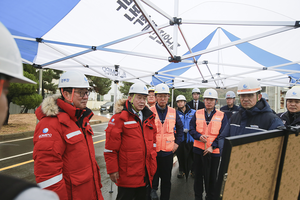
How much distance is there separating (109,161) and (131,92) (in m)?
1.07

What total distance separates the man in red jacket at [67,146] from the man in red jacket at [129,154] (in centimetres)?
47

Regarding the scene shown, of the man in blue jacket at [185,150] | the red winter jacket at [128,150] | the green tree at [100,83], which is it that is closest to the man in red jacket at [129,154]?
the red winter jacket at [128,150]

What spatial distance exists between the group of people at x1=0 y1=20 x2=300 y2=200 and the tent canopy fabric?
155cm

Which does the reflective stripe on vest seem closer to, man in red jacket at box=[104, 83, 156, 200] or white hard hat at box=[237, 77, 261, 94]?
man in red jacket at box=[104, 83, 156, 200]

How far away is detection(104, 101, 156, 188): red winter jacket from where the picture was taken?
2303 millimetres

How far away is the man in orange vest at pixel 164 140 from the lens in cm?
308

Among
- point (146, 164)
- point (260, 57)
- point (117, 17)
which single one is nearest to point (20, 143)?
point (117, 17)

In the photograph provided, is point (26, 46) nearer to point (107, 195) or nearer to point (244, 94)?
point (107, 195)

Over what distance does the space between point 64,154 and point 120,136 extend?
85 cm

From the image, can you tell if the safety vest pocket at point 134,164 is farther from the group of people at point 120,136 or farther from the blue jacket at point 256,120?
the blue jacket at point 256,120

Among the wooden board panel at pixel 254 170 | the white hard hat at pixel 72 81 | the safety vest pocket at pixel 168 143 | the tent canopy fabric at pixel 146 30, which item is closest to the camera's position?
the wooden board panel at pixel 254 170

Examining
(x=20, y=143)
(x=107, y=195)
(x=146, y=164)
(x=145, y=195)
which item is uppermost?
(x=146, y=164)

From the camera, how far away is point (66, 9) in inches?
152

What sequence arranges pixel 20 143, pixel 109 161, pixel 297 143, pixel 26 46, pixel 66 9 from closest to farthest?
pixel 297 143 → pixel 109 161 → pixel 66 9 → pixel 26 46 → pixel 20 143
